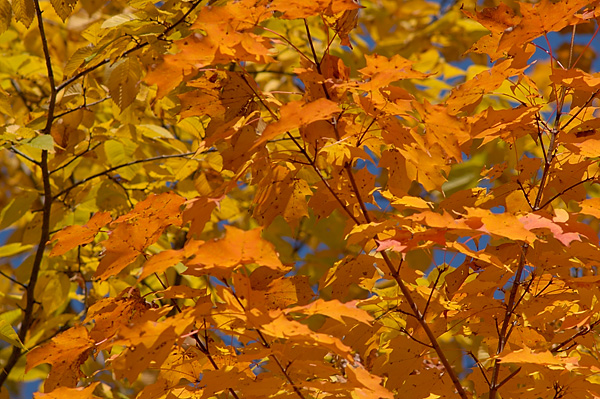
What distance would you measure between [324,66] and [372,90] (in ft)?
0.38

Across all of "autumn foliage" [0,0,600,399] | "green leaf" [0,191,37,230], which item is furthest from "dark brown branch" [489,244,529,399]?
"green leaf" [0,191,37,230]

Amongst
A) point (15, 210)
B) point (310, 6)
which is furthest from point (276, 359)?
point (15, 210)

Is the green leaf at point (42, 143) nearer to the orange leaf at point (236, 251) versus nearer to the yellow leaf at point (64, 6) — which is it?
the yellow leaf at point (64, 6)

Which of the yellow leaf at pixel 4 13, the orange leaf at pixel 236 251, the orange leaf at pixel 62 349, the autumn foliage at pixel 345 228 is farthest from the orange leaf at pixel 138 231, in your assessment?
the yellow leaf at pixel 4 13

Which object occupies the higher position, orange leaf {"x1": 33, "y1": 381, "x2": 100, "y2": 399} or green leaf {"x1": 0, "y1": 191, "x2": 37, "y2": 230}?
orange leaf {"x1": 33, "y1": 381, "x2": 100, "y2": 399}

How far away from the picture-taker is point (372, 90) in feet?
3.64

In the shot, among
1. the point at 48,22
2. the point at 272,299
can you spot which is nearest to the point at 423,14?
the point at 48,22

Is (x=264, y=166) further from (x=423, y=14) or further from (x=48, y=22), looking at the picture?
(x=423, y=14)

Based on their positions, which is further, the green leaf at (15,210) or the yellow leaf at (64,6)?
the green leaf at (15,210)

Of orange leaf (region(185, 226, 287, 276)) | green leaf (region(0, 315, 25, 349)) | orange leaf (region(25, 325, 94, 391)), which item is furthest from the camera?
green leaf (region(0, 315, 25, 349))

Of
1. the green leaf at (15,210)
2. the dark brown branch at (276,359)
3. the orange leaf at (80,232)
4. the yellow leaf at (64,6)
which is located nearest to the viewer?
the dark brown branch at (276,359)

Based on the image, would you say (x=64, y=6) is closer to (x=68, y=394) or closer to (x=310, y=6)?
(x=310, y=6)

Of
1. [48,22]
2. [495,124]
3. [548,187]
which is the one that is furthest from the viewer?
[48,22]

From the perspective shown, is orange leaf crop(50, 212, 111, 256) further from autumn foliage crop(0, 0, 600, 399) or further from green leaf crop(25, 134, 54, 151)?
green leaf crop(25, 134, 54, 151)
